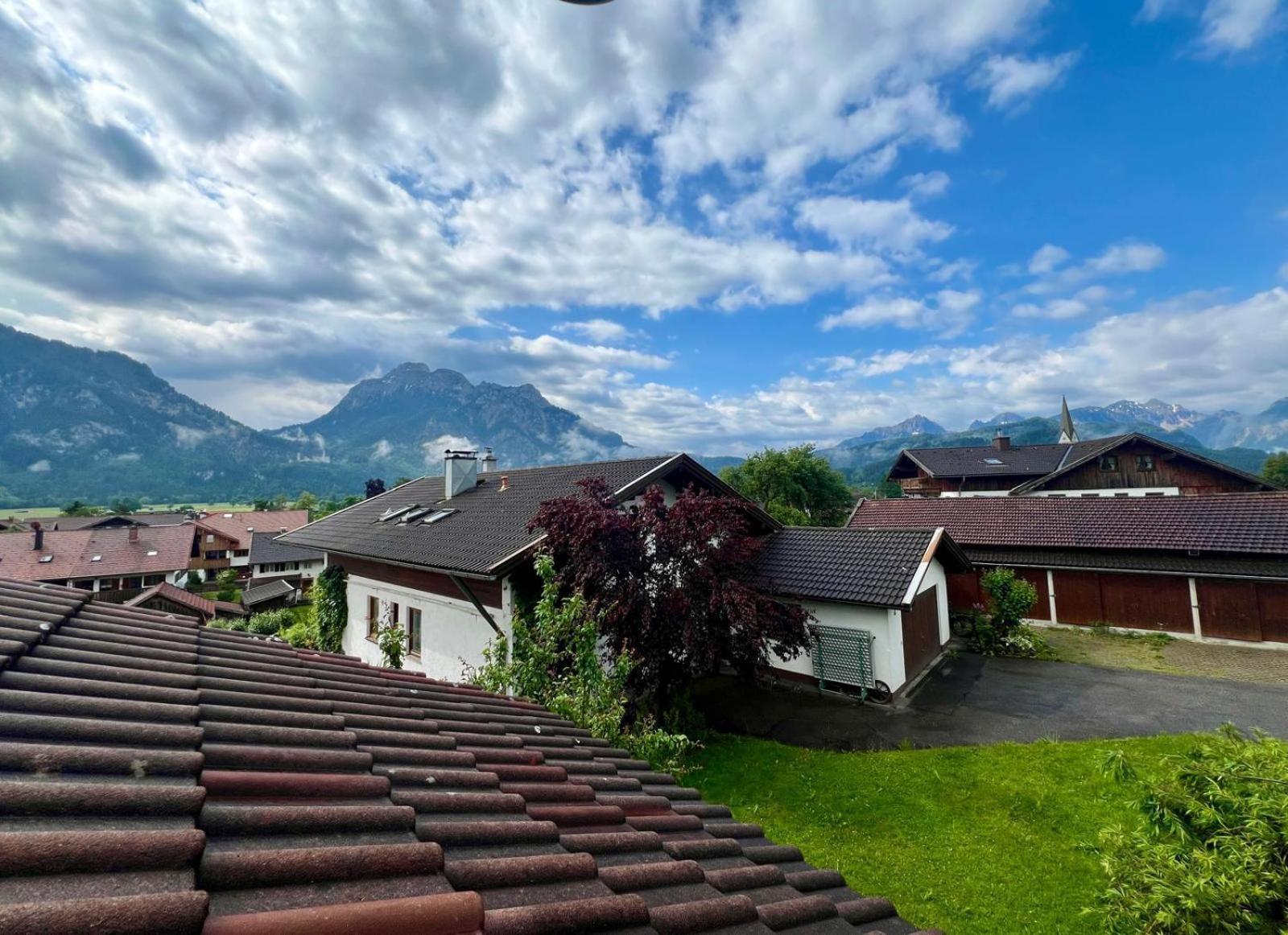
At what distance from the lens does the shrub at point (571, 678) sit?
6188 millimetres

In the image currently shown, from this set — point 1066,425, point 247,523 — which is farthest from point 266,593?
point 1066,425

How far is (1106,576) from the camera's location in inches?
703

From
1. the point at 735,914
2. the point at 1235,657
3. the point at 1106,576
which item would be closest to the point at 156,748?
the point at 735,914

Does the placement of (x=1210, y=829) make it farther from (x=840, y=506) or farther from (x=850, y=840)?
(x=840, y=506)

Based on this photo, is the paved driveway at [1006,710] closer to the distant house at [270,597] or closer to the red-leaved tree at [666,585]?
the red-leaved tree at [666,585]

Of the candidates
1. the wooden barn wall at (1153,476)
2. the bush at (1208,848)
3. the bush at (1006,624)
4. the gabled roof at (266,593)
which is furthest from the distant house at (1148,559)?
the gabled roof at (266,593)

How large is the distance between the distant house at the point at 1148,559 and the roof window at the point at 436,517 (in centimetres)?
1809

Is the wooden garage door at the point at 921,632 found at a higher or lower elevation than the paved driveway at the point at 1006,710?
higher

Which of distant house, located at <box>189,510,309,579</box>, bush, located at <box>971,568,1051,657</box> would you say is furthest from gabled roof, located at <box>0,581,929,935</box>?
distant house, located at <box>189,510,309,579</box>

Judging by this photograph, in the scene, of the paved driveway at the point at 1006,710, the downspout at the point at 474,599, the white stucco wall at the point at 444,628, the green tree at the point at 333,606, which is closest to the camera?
the paved driveway at the point at 1006,710

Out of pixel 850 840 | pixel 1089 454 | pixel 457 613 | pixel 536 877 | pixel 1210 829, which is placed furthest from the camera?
pixel 1089 454

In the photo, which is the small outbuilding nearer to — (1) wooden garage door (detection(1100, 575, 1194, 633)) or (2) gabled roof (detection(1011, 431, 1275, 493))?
(1) wooden garage door (detection(1100, 575, 1194, 633))

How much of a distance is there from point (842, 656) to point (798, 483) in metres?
34.5

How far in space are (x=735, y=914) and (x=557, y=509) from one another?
8023 millimetres
